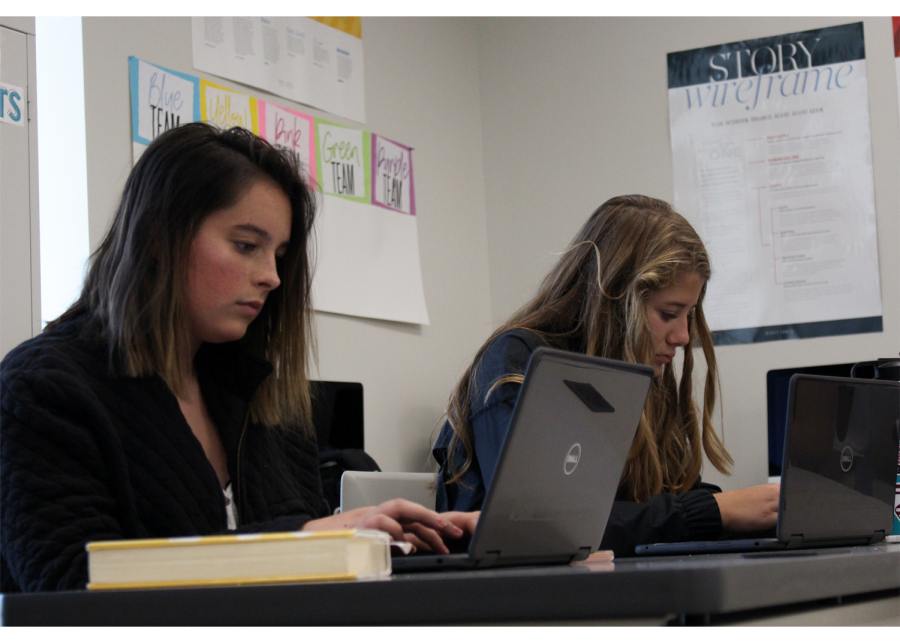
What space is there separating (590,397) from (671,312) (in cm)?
92

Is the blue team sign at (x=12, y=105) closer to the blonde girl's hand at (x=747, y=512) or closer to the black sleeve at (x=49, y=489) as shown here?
the black sleeve at (x=49, y=489)

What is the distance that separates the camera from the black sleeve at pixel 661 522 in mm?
1396

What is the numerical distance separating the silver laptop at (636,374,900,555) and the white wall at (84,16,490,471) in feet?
4.94

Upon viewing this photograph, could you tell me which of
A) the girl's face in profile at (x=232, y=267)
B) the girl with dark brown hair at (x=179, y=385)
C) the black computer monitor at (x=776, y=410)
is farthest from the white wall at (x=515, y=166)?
the girl's face in profile at (x=232, y=267)

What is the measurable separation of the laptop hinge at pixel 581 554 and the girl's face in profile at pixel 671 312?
802 millimetres

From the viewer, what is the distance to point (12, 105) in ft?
5.29

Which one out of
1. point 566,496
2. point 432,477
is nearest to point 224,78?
point 432,477

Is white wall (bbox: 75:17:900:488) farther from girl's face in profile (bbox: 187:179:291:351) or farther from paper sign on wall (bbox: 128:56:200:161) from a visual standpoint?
girl's face in profile (bbox: 187:179:291:351)

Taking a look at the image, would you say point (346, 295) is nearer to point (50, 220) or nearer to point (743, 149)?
point (50, 220)

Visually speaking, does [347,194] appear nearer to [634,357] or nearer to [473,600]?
[634,357]

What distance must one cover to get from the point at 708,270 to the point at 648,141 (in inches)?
55.3

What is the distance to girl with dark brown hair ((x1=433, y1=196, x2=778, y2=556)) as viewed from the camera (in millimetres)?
1435

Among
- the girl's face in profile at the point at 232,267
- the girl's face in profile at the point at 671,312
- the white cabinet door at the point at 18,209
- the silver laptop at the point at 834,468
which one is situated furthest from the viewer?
the girl's face in profile at the point at 671,312

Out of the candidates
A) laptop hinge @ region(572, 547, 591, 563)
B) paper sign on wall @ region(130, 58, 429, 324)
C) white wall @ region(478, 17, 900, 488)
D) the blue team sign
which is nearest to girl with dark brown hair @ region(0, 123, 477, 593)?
laptop hinge @ region(572, 547, 591, 563)
